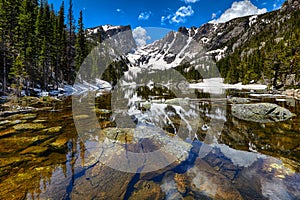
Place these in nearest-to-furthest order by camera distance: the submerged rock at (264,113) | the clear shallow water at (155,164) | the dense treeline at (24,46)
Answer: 1. the clear shallow water at (155,164)
2. the submerged rock at (264,113)
3. the dense treeline at (24,46)

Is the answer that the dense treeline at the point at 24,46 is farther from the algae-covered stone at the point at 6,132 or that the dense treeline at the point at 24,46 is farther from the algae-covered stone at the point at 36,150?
the algae-covered stone at the point at 36,150

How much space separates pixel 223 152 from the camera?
6055mm

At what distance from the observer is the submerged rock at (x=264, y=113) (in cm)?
1033

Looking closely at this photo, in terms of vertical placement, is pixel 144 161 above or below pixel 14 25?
below

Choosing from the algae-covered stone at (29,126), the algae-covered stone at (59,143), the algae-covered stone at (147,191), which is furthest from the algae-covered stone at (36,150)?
the algae-covered stone at (147,191)

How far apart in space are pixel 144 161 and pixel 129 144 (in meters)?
1.46

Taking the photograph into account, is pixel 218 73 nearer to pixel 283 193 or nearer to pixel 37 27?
pixel 37 27

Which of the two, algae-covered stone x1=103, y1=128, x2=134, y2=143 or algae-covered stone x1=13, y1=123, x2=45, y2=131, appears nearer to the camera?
algae-covered stone x1=103, y1=128, x2=134, y2=143

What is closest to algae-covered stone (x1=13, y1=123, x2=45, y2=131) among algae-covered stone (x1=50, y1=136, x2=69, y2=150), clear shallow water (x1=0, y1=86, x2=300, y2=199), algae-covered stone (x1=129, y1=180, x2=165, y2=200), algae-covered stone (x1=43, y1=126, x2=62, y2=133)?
clear shallow water (x1=0, y1=86, x2=300, y2=199)

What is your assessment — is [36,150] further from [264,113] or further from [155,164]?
[264,113]

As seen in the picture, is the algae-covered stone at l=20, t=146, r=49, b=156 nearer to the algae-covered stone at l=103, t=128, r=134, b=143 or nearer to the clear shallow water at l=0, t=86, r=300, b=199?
the clear shallow water at l=0, t=86, r=300, b=199

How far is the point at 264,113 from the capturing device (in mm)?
10867

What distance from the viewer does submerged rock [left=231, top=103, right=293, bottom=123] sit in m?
10.3

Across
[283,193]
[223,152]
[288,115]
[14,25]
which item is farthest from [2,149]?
[14,25]
